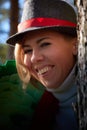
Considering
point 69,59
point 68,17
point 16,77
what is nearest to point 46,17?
point 68,17

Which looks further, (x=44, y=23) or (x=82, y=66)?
(x=44, y=23)

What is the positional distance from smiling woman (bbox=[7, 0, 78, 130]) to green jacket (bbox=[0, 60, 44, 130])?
0.51 feet

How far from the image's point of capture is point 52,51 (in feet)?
6.17

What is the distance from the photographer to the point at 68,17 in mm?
1964

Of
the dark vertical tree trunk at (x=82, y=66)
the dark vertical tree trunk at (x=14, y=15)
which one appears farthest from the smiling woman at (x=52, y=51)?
the dark vertical tree trunk at (x=14, y=15)

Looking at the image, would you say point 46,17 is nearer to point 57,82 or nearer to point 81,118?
point 57,82

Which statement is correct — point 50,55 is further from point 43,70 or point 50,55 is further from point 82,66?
point 82,66

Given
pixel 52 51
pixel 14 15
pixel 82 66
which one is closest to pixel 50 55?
pixel 52 51

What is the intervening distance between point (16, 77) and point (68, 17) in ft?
1.97

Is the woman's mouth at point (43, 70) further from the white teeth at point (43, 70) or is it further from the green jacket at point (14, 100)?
the green jacket at point (14, 100)

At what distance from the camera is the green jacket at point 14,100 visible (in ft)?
7.25

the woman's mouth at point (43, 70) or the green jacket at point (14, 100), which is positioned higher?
the woman's mouth at point (43, 70)

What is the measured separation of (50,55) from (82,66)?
42 cm

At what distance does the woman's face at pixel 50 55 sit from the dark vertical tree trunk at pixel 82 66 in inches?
15.3
